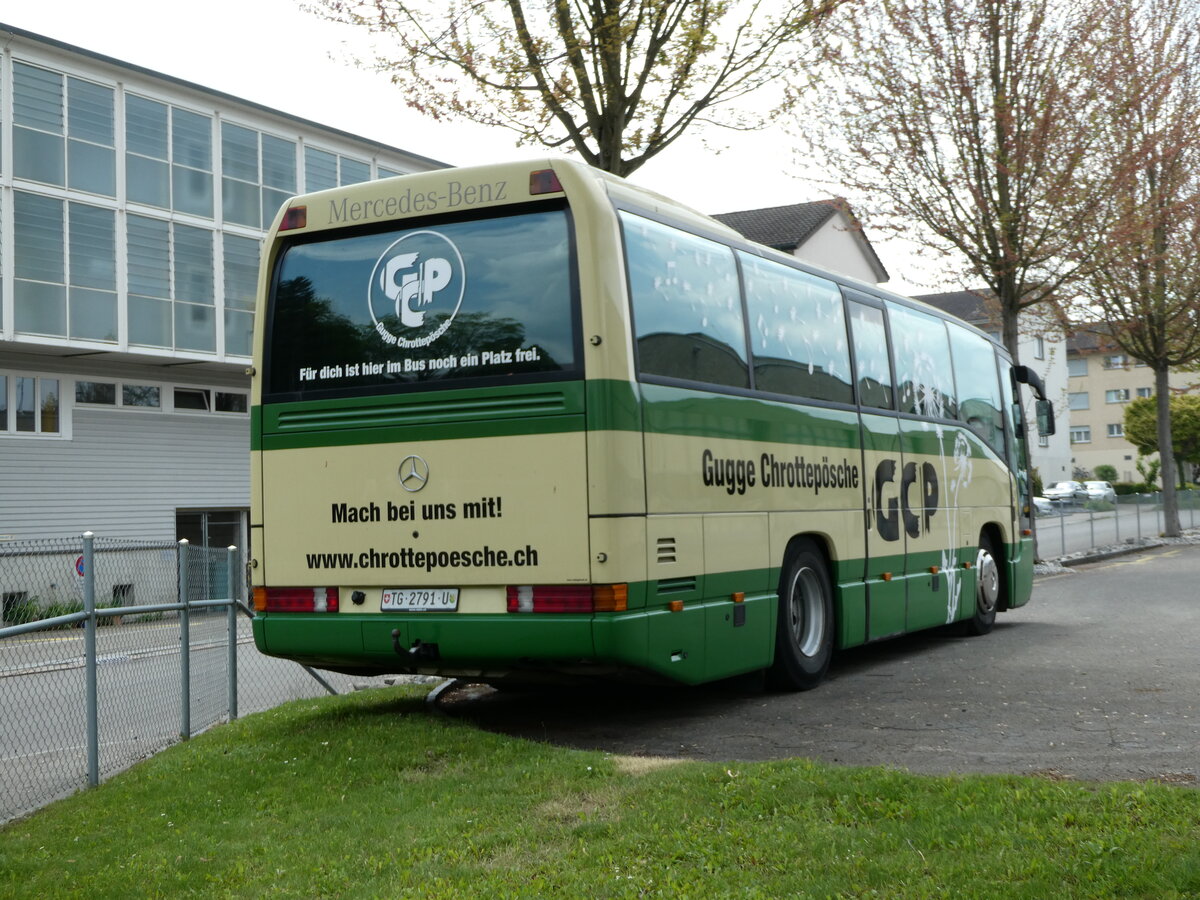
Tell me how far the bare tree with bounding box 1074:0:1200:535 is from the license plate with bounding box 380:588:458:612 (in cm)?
1886

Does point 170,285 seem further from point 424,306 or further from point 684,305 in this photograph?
point 684,305

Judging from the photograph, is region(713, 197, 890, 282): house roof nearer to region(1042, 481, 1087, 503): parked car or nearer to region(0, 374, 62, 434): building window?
region(1042, 481, 1087, 503): parked car

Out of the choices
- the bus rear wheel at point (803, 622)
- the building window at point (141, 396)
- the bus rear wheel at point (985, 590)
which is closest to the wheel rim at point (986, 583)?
the bus rear wheel at point (985, 590)

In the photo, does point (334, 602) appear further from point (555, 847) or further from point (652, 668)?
point (555, 847)

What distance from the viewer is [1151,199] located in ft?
100

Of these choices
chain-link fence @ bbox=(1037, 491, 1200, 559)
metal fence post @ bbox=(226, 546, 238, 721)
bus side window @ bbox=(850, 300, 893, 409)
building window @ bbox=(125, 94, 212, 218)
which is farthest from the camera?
chain-link fence @ bbox=(1037, 491, 1200, 559)

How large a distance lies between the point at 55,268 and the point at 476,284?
21.3 metres

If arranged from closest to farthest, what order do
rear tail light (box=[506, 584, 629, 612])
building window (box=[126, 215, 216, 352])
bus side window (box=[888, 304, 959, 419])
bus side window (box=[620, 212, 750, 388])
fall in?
rear tail light (box=[506, 584, 629, 612]), bus side window (box=[620, 212, 750, 388]), bus side window (box=[888, 304, 959, 419]), building window (box=[126, 215, 216, 352])

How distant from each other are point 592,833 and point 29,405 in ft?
83.2

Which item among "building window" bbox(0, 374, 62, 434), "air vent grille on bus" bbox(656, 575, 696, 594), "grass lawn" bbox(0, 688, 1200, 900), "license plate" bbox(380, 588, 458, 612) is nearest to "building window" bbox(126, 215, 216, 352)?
"building window" bbox(0, 374, 62, 434)

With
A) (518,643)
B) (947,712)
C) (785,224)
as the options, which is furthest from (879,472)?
(785,224)

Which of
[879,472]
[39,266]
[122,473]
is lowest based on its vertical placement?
[879,472]

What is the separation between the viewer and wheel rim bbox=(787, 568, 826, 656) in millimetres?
10906

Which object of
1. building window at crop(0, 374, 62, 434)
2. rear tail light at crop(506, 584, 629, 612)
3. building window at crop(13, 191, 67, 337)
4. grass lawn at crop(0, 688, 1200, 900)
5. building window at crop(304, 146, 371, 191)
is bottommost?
grass lawn at crop(0, 688, 1200, 900)
